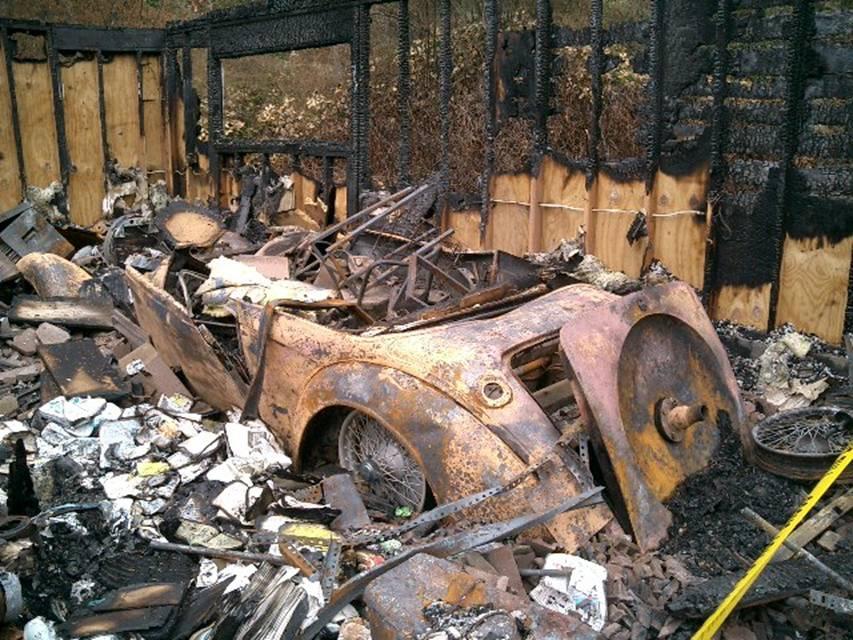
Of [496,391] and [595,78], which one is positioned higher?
[595,78]

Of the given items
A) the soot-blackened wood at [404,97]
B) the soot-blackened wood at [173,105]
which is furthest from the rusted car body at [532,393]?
the soot-blackened wood at [173,105]

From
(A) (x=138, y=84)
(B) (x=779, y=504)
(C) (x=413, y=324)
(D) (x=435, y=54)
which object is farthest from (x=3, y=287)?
(B) (x=779, y=504)

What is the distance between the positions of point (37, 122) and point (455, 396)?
9.88 m

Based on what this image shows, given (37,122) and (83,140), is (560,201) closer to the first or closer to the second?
(83,140)

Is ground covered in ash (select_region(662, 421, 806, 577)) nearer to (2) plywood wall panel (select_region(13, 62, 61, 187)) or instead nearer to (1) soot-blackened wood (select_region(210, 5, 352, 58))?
(1) soot-blackened wood (select_region(210, 5, 352, 58))

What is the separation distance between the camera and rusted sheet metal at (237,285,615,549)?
142 inches

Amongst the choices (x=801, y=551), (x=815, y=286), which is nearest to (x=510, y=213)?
(x=815, y=286)

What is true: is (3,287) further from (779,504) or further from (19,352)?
(779,504)

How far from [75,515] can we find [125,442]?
1.02 m

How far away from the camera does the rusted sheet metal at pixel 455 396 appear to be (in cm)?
361

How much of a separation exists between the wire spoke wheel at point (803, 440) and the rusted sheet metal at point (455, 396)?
3.59 ft

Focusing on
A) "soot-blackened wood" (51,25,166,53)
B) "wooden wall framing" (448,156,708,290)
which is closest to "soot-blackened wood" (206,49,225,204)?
"soot-blackened wood" (51,25,166,53)

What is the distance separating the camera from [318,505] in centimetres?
428

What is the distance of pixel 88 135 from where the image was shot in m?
11.7
